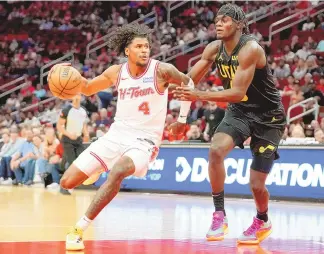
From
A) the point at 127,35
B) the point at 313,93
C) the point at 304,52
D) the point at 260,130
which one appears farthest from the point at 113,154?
the point at 304,52

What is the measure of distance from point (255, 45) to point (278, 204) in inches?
244

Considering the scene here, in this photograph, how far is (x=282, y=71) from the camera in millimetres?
18984

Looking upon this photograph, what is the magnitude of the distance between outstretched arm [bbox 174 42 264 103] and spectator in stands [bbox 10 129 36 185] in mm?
12096

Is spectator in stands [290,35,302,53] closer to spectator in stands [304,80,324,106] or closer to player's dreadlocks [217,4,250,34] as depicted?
spectator in stands [304,80,324,106]

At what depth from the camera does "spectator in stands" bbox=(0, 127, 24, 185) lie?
64.0ft

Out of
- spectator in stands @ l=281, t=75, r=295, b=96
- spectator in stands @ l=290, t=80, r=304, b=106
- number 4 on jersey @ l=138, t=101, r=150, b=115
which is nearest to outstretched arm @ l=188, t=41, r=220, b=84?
number 4 on jersey @ l=138, t=101, r=150, b=115

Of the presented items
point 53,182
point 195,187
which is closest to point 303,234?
point 195,187

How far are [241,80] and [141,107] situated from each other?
0.99 meters

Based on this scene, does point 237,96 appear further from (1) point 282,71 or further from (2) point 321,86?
(1) point 282,71

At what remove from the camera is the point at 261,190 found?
7633 millimetres

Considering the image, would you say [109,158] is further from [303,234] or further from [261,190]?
[303,234]

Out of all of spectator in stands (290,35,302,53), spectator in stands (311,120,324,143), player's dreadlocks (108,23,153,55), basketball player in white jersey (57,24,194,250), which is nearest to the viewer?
basketball player in white jersey (57,24,194,250)

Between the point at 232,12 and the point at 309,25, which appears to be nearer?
the point at 232,12

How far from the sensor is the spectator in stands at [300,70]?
1826cm
